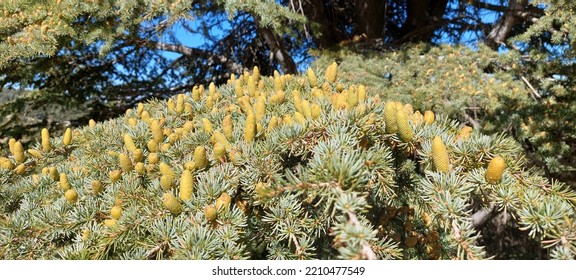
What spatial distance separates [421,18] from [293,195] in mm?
6093

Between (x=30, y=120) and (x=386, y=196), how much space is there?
14.4 feet

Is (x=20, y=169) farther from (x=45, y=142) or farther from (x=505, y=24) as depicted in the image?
(x=505, y=24)

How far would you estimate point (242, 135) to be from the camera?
1.10 m

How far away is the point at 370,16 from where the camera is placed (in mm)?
5402

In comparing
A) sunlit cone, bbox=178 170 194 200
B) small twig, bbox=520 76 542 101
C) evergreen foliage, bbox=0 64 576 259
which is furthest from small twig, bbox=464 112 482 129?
sunlit cone, bbox=178 170 194 200

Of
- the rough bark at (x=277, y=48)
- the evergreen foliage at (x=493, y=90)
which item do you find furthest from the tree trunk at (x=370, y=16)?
the evergreen foliage at (x=493, y=90)

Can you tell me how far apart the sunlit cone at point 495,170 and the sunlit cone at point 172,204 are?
702 millimetres

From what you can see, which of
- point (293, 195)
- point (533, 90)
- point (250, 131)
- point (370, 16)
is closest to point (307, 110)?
point (250, 131)

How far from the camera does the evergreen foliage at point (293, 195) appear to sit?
71 centimetres

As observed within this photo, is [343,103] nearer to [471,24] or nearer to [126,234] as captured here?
[126,234]

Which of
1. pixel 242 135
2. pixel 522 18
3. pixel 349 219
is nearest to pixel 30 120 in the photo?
pixel 242 135

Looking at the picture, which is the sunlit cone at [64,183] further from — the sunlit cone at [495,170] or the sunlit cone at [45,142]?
the sunlit cone at [495,170]

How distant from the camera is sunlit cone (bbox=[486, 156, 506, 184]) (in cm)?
76

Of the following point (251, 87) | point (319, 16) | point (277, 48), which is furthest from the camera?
point (319, 16)
